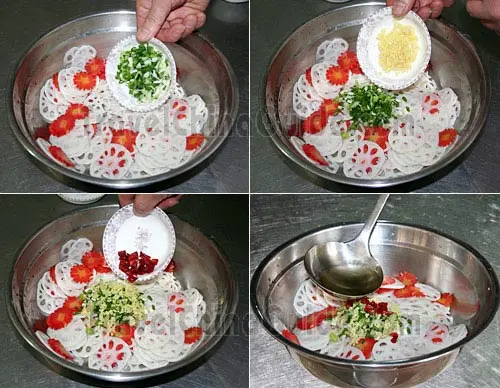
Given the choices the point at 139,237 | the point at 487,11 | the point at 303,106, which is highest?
the point at 487,11

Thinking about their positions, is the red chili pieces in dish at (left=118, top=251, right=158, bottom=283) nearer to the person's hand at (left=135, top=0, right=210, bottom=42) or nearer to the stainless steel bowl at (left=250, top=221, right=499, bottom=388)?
the stainless steel bowl at (left=250, top=221, right=499, bottom=388)

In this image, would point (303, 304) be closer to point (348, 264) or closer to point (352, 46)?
point (348, 264)

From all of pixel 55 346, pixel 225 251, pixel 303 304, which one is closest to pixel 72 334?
pixel 55 346

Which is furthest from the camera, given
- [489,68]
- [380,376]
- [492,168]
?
[489,68]

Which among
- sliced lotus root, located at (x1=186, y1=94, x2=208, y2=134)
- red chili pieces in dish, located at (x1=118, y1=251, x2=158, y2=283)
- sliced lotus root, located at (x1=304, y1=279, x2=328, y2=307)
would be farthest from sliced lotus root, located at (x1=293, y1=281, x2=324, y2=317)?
sliced lotus root, located at (x1=186, y1=94, x2=208, y2=134)

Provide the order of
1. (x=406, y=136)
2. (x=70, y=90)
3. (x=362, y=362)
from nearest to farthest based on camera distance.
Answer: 1. (x=362, y=362)
2. (x=406, y=136)
3. (x=70, y=90)

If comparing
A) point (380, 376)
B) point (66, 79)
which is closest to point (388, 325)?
point (380, 376)

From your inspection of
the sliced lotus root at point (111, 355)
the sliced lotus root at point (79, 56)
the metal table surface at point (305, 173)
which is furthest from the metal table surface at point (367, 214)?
the sliced lotus root at point (79, 56)

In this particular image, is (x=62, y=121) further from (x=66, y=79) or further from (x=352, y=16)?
(x=352, y=16)
